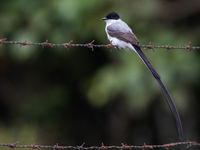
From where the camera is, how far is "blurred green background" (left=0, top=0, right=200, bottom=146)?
658 centimetres

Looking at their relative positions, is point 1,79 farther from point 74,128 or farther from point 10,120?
point 74,128

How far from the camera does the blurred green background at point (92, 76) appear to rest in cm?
658

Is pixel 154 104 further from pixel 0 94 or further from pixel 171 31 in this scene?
pixel 0 94

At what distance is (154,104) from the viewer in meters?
7.17

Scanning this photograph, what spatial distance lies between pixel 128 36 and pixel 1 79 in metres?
3.89

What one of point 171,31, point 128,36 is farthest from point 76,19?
point 128,36

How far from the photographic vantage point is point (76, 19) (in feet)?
22.1

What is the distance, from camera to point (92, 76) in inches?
297

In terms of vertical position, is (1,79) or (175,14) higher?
(175,14)

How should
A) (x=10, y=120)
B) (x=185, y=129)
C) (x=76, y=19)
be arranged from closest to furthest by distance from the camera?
1. (x=76, y=19)
2. (x=185, y=129)
3. (x=10, y=120)

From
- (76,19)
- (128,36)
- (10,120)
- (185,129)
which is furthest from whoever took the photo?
(10,120)

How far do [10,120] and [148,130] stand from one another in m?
2.35

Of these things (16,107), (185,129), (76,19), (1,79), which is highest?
(76,19)

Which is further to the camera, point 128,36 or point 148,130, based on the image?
point 148,130
